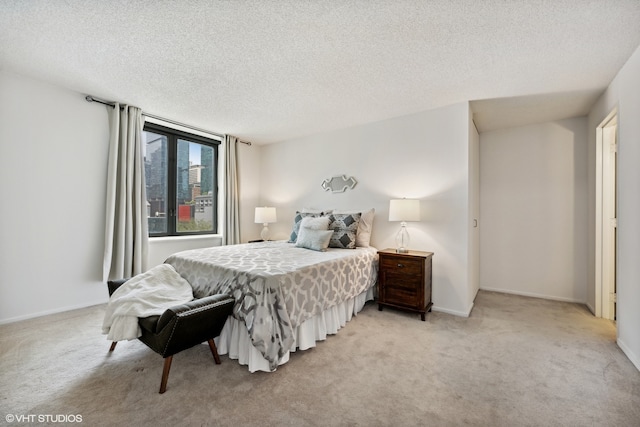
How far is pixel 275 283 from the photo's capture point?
1.99m

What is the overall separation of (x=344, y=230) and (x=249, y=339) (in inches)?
73.9

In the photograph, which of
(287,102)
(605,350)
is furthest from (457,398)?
(287,102)

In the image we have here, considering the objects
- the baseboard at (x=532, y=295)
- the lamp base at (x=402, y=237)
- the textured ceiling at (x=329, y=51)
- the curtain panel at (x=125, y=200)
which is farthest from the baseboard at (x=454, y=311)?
the curtain panel at (x=125, y=200)

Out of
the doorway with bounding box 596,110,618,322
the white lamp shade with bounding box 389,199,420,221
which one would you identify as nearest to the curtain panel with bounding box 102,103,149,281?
the white lamp shade with bounding box 389,199,420,221

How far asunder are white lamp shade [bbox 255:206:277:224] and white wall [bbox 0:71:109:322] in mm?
2151

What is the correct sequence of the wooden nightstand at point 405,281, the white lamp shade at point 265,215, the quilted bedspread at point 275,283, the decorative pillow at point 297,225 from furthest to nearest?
1. the white lamp shade at point 265,215
2. the decorative pillow at point 297,225
3. the wooden nightstand at point 405,281
4. the quilted bedspread at point 275,283

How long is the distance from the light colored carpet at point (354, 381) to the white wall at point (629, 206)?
0.24 m

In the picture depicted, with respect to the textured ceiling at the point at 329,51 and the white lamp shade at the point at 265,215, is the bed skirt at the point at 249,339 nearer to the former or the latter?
the textured ceiling at the point at 329,51

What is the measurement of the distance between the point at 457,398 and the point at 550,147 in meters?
3.76

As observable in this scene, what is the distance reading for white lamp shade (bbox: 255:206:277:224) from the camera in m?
4.73

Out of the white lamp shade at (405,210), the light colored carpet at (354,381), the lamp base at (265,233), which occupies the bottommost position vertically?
the light colored carpet at (354,381)

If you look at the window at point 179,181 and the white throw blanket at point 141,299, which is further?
the window at point 179,181

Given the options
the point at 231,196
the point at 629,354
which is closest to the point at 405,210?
the point at 629,354

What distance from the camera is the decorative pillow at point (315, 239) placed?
3291 millimetres
